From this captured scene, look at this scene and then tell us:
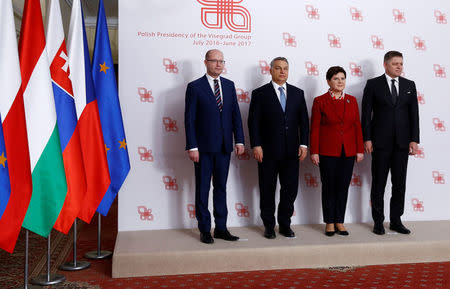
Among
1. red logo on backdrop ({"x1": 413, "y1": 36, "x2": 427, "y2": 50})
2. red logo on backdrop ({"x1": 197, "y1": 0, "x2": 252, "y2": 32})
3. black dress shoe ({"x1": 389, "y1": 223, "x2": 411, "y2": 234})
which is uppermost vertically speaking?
red logo on backdrop ({"x1": 197, "y1": 0, "x2": 252, "y2": 32})

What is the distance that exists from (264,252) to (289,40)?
2025 mm

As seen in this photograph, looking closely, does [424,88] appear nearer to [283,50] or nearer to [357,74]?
[357,74]

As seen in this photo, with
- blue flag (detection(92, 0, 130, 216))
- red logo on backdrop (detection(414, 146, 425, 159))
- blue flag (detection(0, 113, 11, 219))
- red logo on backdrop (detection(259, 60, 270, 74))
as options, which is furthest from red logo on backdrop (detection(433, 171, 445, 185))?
blue flag (detection(0, 113, 11, 219))

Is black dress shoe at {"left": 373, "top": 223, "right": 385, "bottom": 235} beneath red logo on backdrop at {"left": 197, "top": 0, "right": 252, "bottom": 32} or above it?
beneath

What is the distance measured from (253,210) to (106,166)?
4.88 feet

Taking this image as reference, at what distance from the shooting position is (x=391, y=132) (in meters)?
3.55

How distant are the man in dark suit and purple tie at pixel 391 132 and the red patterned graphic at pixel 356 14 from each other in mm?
665

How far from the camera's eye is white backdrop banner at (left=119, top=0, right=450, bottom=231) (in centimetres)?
378

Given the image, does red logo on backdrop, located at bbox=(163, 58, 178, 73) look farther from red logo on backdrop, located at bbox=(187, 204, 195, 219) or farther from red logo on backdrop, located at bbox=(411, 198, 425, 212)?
red logo on backdrop, located at bbox=(411, 198, 425, 212)

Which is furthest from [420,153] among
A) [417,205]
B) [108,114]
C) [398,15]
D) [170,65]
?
[108,114]

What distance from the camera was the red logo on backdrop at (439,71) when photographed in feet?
13.9

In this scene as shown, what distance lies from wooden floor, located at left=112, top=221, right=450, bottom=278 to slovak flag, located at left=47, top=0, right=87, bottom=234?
53cm

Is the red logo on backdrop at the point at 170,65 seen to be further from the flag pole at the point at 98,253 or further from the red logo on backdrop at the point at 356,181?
the red logo on backdrop at the point at 356,181

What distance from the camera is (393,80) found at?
3641mm
